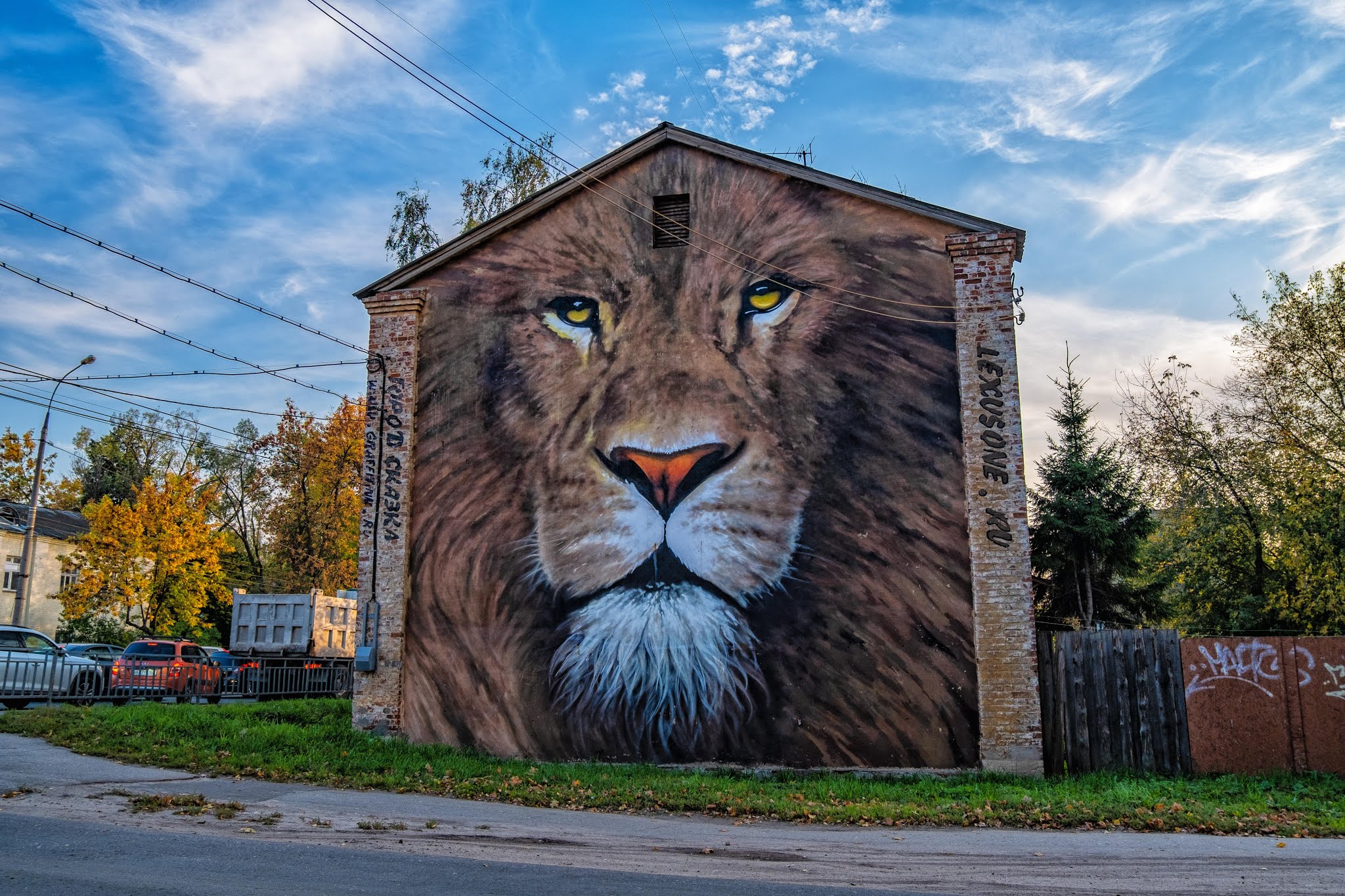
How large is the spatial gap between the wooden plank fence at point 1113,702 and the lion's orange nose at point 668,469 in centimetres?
504

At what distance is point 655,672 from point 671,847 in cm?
530

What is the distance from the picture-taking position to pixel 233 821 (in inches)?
327

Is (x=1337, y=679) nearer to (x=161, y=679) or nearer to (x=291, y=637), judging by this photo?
(x=161, y=679)

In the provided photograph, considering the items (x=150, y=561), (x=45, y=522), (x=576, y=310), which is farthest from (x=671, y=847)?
(x=45, y=522)

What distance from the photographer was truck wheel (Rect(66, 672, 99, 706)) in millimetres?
18516

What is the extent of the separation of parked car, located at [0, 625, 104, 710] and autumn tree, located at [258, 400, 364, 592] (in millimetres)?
16967

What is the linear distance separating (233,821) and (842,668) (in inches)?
293

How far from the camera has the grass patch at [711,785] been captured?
934cm

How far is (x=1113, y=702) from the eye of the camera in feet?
39.6

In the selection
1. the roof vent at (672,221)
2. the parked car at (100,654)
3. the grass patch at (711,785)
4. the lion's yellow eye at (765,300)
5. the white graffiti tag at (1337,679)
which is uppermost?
the roof vent at (672,221)

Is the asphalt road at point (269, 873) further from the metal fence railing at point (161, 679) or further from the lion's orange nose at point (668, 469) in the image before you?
the metal fence railing at point (161, 679)

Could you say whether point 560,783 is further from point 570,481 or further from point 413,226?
point 413,226

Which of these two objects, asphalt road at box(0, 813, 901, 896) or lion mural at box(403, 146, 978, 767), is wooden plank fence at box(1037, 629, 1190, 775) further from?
asphalt road at box(0, 813, 901, 896)

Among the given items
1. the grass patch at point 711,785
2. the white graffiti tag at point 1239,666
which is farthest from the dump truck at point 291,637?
the white graffiti tag at point 1239,666
